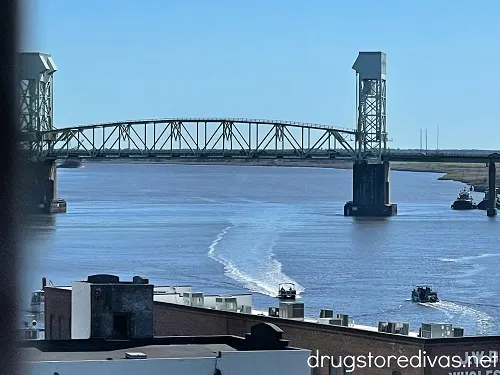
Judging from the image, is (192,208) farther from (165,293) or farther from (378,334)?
(378,334)

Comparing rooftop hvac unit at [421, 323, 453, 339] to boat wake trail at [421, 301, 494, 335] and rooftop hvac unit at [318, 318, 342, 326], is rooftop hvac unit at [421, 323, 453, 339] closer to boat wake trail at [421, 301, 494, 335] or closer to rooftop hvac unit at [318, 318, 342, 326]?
rooftop hvac unit at [318, 318, 342, 326]

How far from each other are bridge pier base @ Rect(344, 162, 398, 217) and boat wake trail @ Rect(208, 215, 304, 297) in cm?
1601

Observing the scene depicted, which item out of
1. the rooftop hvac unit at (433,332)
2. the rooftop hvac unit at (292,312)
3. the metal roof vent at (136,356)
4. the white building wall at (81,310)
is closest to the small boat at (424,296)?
the rooftop hvac unit at (292,312)

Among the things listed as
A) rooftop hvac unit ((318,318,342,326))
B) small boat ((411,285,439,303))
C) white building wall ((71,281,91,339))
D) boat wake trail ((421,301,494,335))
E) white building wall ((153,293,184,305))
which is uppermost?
white building wall ((71,281,91,339))

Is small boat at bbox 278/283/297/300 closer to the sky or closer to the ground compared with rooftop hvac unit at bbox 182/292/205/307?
closer to the ground

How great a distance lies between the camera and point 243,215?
8850 centimetres

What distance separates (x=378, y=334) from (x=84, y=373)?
21.7 feet

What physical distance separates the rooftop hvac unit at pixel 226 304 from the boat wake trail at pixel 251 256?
14717 millimetres

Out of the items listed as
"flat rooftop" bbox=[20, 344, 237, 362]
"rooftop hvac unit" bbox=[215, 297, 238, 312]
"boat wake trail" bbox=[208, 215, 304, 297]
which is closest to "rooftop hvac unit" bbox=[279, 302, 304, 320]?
"rooftop hvac unit" bbox=[215, 297, 238, 312]

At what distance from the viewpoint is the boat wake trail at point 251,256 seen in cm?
4144

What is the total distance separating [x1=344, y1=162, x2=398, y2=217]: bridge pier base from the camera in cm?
9071

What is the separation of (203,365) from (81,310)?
6.32 metres

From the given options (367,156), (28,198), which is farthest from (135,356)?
(367,156)

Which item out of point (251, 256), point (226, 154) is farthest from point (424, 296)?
point (226, 154)
